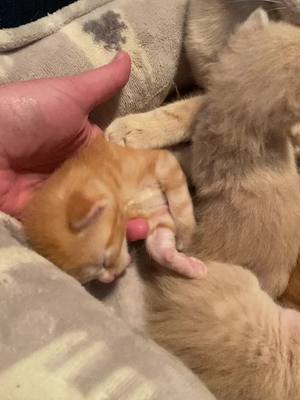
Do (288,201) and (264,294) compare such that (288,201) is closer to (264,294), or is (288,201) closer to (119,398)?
(264,294)

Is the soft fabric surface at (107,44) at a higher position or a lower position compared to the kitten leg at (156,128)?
higher

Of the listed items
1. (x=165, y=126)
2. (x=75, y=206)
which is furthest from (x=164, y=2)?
(x=75, y=206)

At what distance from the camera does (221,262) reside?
3.73ft

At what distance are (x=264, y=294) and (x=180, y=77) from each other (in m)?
0.53

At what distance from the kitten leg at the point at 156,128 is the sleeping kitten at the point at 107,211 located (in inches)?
1.9

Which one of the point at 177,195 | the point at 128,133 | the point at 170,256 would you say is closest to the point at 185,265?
the point at 170,256

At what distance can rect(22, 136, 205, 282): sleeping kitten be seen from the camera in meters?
1.04

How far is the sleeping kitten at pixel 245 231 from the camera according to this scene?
3.32ft

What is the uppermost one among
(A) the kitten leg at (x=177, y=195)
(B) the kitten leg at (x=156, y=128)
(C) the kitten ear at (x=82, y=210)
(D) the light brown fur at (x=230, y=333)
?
(C) the kitten ear at (x=82, y=210)

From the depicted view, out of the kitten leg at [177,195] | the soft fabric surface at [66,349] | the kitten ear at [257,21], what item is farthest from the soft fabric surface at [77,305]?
the kitten ear at [257,21]

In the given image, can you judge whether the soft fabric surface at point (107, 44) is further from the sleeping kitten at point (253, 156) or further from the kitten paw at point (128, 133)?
the sleeping kitten at point (253, 156)

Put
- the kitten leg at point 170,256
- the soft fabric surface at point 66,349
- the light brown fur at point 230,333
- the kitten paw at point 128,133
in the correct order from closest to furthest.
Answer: the soft fabric surface at point 66,349, the light brown fur at point 230,333, the kitten leg at point 170,256, the kitten paw at point 128,133

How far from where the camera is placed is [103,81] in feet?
3.85

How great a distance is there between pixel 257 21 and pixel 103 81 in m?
0.29
